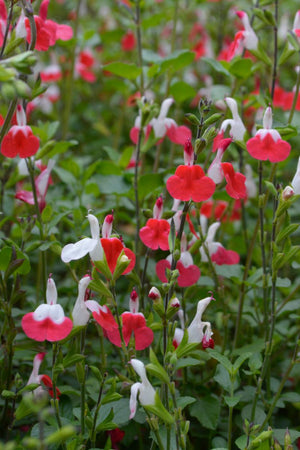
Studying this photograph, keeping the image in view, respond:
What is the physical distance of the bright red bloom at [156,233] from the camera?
1.18m

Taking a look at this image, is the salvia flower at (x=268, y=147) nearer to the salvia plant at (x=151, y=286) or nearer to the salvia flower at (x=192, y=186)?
the salvia plant at (x=151, y=286)

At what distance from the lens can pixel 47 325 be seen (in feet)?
3.38

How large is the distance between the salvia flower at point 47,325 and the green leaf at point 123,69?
2.93 feet

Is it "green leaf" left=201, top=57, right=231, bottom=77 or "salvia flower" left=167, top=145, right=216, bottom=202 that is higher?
"green leaf" left=201, top=57, right=231, bottom=77

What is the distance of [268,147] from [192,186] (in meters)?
0.26

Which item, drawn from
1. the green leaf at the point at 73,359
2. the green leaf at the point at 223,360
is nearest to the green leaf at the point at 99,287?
the green leaf at the point at 73,359

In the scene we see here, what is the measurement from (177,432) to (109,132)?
2.08m

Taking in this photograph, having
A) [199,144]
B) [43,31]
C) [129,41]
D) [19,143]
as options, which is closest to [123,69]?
[43,31]

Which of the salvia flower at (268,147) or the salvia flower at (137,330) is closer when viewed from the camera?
the salvia flower at (137,330)

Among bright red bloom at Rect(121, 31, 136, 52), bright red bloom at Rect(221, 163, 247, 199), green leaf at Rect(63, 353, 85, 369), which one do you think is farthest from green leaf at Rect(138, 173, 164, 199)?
bright red bloom at Rect(121, 31, 136, 52)

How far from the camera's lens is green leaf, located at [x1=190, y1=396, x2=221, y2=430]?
4.20 feet

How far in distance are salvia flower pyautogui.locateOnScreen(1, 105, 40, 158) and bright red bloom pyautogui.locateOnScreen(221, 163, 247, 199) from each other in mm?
404

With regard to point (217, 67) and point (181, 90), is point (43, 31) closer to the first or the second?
point (217, 67)

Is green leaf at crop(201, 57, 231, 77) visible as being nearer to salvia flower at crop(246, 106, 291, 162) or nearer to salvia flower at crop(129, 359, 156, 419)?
salvia flower at crop(246, 106, 291, 162)
